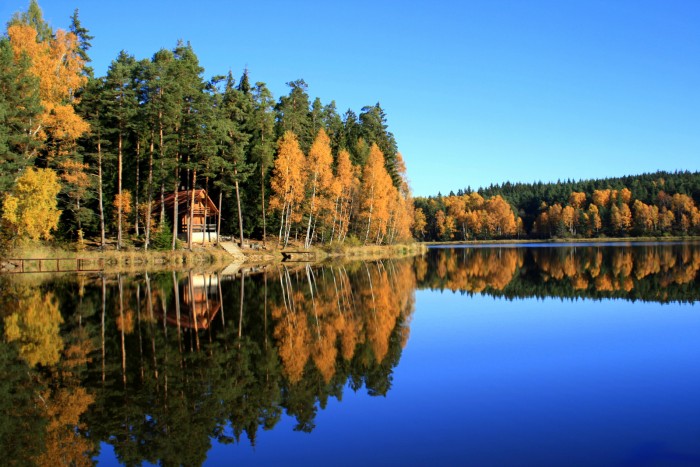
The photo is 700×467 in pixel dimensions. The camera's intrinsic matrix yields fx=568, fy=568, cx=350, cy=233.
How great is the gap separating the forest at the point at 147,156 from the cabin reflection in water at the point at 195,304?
1433cm

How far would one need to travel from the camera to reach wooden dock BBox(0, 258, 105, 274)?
38250 millimetres

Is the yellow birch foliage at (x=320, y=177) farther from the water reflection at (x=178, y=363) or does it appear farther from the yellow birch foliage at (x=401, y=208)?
the water reflection at (x=178, y=363)

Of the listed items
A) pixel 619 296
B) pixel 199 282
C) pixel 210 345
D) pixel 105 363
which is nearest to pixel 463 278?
pixel 619 296

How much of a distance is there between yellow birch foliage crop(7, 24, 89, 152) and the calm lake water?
770 inches

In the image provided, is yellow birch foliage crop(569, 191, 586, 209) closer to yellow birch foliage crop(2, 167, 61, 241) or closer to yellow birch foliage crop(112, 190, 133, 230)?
yellow birch foliage crop(112, 190, 133, 230)

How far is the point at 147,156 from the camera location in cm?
4825

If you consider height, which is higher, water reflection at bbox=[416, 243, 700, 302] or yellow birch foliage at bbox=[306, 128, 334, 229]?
yellow birch foliage at bbox=[306, 128, 334, 229]

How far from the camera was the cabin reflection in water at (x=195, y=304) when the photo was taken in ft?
62.7

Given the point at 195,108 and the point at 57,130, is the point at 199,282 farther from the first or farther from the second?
the point at 195,108

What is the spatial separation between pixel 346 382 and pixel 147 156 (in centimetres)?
4140

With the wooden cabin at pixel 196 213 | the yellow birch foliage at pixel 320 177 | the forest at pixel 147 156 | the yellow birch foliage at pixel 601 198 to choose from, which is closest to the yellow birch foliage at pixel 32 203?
the forest at pixel 147 156

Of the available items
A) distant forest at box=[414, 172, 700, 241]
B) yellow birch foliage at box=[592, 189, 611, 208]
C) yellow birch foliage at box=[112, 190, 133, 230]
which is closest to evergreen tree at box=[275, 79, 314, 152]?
yellow birch foliage at box=[112, 190, 133, 230]

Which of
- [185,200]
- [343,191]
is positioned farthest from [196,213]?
[343,191]

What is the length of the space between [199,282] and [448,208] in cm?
14455
